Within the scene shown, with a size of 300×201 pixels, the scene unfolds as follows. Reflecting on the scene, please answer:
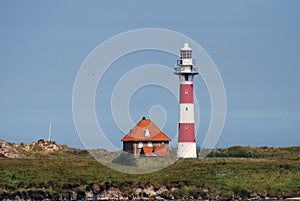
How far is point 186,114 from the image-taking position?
60500 mm

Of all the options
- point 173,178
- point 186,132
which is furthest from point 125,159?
point 173,178

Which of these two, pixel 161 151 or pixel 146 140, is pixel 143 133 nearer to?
pixel 146 140

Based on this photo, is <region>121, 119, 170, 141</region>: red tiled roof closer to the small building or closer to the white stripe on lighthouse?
the small building

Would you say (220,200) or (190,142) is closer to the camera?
(220,200)

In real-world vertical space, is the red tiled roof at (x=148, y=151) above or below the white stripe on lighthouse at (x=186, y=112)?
below

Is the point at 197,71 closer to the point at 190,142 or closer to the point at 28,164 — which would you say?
the point at 190,142

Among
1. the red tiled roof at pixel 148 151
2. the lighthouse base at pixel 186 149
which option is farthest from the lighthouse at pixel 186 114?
the red tiled roof at pixel 148 151

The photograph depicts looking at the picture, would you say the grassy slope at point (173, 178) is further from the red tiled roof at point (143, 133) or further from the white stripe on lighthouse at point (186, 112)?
the red tiled roof at point (143, 133)

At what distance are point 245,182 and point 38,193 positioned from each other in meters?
12.4

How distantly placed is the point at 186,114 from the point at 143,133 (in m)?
4.43

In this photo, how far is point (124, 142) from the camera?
63.9 meters

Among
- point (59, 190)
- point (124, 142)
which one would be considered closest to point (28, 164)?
point (59, 190)

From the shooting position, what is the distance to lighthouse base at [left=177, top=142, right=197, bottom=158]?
60.6 metres

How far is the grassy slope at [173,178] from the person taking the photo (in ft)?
153
